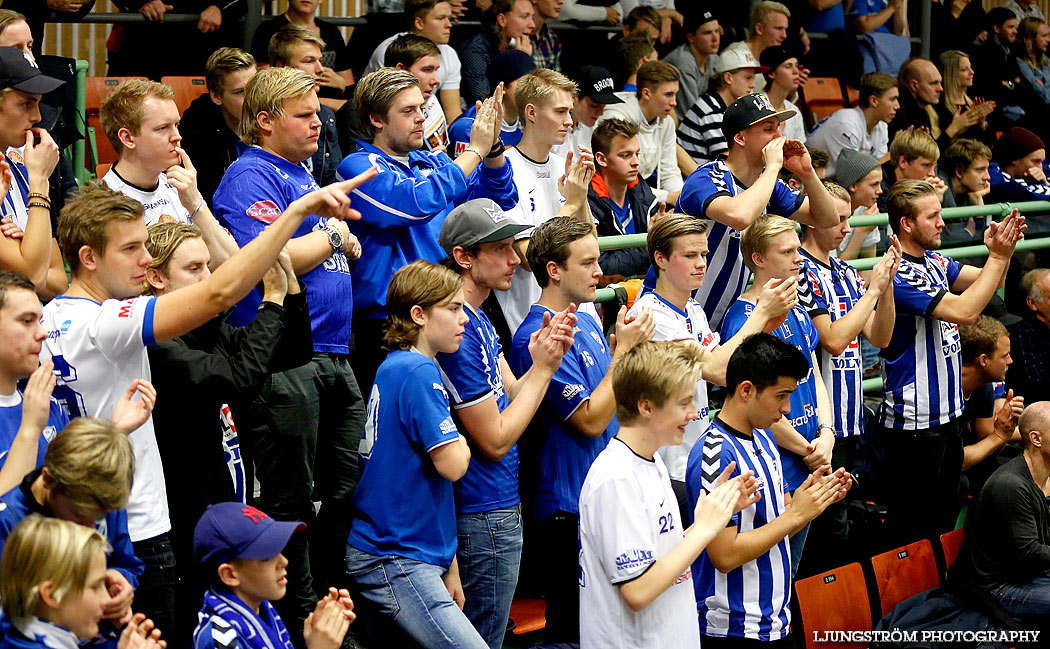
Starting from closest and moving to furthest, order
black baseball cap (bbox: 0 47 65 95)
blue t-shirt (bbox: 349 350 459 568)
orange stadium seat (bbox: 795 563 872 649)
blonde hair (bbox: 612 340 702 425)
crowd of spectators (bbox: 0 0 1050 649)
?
crowd of spectators (bbox: 0 0 1050 649)
blonde hair (bbox: 612 340 702 425)
blue t-shirt (bbox: 349 350 459 568)
black baseball cap (bbox: 0 47 65 95)
orange stadium seat (bbox: 795 563 872 649)

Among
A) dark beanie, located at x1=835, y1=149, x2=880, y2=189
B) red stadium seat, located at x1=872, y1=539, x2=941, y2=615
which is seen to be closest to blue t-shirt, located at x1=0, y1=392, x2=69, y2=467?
red stadium seat, located at x1=872, y1=539, x2=941, y2=615

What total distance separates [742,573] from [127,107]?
2710mm

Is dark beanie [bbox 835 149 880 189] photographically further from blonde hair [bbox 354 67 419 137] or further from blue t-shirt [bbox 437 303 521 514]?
blue t-shirt [bbox 437 303 521 514]

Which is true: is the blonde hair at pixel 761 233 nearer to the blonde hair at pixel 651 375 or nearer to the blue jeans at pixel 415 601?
the blonde hair at pixel 651 375

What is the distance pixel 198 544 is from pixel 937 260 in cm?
460

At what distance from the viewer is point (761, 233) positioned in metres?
5.17

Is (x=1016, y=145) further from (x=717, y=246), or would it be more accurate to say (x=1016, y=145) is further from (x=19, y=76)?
(x=19, y=76)

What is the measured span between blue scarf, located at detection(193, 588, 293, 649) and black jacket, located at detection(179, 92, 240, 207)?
280 cm

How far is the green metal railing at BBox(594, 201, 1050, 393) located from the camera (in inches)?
221

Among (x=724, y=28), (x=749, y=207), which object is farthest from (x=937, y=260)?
(x=724, y=28)

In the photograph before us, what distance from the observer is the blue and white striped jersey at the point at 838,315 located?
18.7ft

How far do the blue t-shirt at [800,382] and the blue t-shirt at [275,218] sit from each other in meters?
1.77

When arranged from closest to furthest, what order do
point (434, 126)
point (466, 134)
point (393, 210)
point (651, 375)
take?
point (651, 375) → point (393, 210) → point (466, 134) → point (434, 126)

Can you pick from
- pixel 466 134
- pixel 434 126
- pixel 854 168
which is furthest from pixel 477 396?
pixel 854 168
